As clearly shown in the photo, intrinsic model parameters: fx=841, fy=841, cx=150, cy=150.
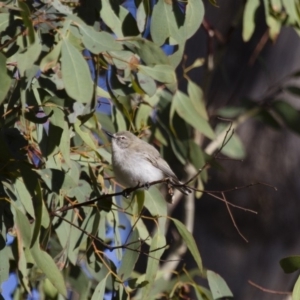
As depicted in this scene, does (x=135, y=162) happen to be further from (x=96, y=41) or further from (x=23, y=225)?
(x=96, y=41)

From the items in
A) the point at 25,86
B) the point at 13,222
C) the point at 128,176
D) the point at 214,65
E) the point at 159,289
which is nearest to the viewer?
the point at 25,86

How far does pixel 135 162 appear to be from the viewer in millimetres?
3463

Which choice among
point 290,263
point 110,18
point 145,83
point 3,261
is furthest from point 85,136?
point 290,263

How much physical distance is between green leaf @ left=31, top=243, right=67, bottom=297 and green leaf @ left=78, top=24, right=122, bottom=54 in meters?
0.62

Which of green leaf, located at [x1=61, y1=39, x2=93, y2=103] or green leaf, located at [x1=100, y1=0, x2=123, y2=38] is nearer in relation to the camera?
green leaf, located at [x1=61, y1=39, x2=93, y2=103]

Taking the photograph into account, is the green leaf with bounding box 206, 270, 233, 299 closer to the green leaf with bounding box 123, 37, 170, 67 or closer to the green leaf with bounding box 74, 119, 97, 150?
the green leaf with bounding box 74, 119, 97, 150

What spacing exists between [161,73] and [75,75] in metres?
0.52

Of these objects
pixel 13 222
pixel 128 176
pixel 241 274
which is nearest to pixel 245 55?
pixel 241 274

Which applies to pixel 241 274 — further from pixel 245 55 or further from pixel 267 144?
pixel 245 55

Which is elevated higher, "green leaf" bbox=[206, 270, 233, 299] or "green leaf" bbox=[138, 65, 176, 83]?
"green leaf" bbox=[138, 65, 176, 83]

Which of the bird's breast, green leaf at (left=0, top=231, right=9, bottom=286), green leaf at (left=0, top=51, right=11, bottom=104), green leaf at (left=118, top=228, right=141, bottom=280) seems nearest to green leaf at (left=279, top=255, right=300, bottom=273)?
green leaf at (left=118, top=228, right=141, bottom=280)

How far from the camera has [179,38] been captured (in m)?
2.67

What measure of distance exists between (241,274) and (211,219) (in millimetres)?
309

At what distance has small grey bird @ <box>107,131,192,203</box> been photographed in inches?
125
